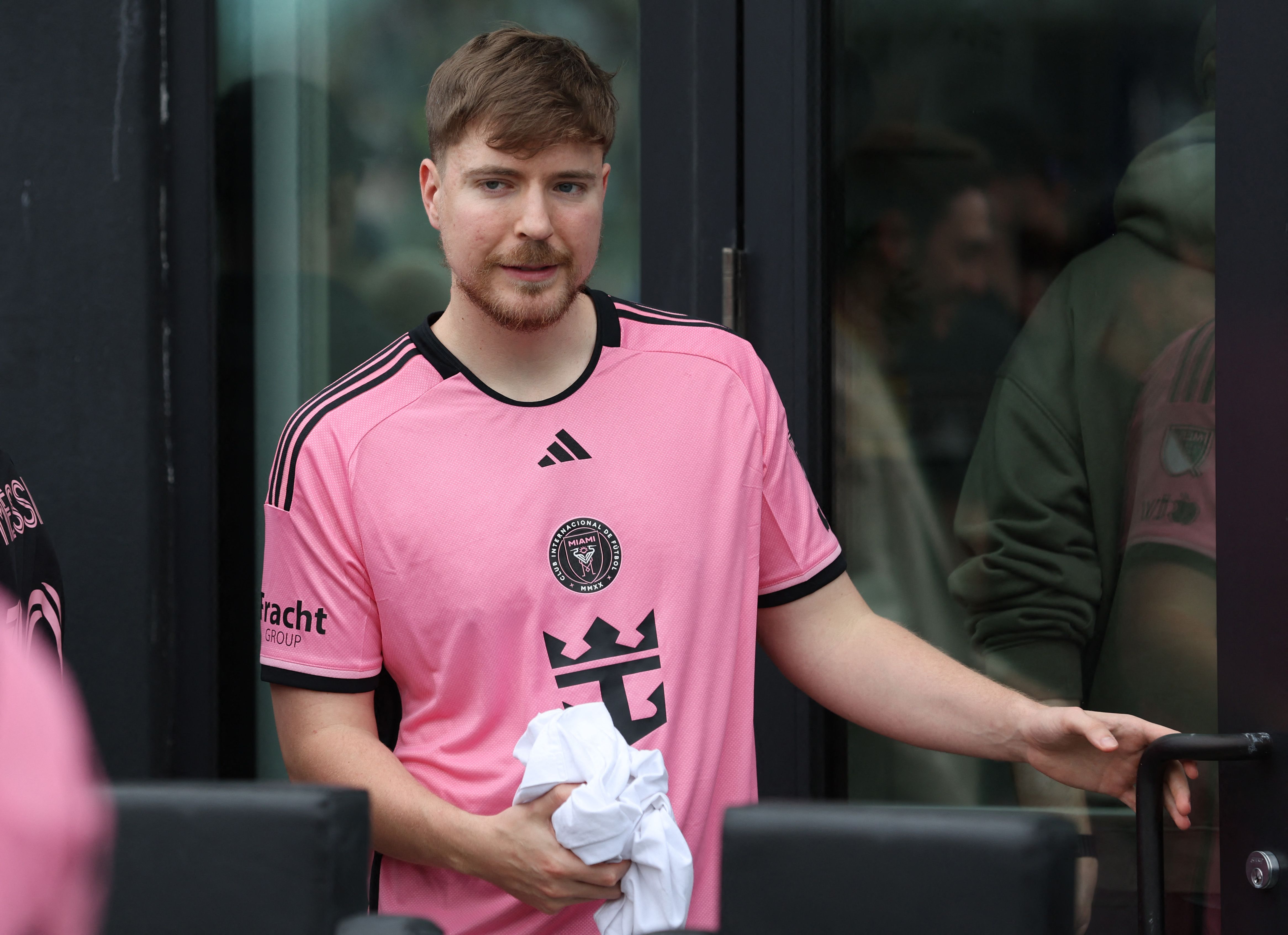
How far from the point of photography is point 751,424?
6.57 ft

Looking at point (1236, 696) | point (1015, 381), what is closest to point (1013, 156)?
point (1015, 381)

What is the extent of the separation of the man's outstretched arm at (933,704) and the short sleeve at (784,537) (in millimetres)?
23

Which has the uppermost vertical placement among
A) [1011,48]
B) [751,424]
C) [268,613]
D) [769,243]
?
[1011,48]

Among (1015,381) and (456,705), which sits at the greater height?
(1015,381)

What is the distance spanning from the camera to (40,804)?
0.50 meters

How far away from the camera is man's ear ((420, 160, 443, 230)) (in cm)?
200

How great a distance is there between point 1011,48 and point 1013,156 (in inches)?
7.4

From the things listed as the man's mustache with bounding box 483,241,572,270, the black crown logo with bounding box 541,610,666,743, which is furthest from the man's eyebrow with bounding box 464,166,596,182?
the black crown logo with bounding box 541,610,666,743

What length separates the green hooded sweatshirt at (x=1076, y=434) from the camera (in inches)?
83.5

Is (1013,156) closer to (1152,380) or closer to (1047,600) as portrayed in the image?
(1152,380)

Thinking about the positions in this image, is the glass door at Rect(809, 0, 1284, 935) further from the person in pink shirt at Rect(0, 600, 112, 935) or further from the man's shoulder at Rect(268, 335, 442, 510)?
the person in pink shirt at Rect(0, 600, 112, 935)

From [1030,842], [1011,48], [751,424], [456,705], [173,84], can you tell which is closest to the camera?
[1030,842]

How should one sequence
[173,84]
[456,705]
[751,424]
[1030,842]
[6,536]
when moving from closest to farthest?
[1030,842] → [6,536] → [456,705] → [751,424] → [173,84]

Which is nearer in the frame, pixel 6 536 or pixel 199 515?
pixel 6 536
